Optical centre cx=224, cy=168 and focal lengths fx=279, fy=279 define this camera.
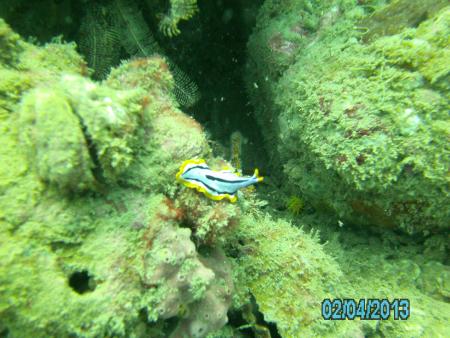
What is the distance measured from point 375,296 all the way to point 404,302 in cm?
36

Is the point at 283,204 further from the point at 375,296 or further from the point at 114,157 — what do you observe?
the point at 114,157

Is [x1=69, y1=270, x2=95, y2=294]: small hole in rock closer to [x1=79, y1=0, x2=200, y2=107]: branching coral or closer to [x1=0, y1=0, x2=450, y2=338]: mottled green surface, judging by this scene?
[x1=0, y1=0, x2=450, y2=338]: mottled green surface

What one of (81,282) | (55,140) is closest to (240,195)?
(81,282)

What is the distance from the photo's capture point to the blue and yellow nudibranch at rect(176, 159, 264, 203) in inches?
91.9

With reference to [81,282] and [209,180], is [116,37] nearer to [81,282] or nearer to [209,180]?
[209,180]

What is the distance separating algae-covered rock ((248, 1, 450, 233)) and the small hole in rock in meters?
2.97

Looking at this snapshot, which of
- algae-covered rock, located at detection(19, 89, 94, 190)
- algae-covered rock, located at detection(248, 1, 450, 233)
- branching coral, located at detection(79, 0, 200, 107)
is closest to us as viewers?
algae-covered rock, located at detection(19, 89, 94, 190)

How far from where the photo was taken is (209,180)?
237cm

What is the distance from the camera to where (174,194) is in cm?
240

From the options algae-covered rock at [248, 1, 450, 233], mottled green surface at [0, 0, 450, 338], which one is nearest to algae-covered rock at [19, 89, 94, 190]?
mottled green surface at [0, 0, 450, 338]

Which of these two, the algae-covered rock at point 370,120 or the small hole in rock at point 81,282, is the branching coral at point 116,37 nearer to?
the algae-covered rock at point 370,120

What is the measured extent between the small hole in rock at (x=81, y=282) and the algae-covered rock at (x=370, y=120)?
297cm

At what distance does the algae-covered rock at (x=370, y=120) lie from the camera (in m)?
3.18

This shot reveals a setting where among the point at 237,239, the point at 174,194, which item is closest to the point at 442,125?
the point at 237,239
